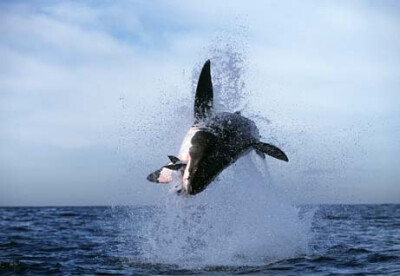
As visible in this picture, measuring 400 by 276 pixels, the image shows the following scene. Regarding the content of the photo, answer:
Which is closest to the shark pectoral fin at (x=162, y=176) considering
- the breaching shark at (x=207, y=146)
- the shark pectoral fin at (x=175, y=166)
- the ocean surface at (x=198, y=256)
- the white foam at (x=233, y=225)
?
the breaching shark at (x=207, y=146)

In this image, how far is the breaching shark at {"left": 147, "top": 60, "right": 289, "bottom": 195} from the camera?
1046 cm

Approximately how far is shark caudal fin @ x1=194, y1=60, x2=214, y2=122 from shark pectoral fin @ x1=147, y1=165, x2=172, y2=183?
2114 millimetres

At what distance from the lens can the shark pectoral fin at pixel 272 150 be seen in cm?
1207

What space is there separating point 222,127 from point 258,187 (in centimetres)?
404

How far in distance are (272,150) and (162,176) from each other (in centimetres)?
266

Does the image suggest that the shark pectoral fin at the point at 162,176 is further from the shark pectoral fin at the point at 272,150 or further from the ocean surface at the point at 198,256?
the shark pectoral fin at the point at 272,150

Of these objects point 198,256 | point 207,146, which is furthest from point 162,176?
point 198,256

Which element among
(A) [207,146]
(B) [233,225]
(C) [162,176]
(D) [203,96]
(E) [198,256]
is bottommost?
(E) [198,256]

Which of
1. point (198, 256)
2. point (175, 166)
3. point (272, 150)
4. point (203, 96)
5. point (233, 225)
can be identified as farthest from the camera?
point (233, 225)

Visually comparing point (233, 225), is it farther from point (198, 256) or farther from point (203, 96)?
point (203, 96)

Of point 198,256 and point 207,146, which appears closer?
point 207,146

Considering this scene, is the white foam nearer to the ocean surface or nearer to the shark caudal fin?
the ocean surface

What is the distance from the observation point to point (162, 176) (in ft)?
35.9

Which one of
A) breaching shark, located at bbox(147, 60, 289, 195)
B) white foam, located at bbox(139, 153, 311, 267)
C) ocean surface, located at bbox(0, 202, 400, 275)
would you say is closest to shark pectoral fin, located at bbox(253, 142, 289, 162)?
breaching shark, located at bbox(147, 60, 289, 195)
